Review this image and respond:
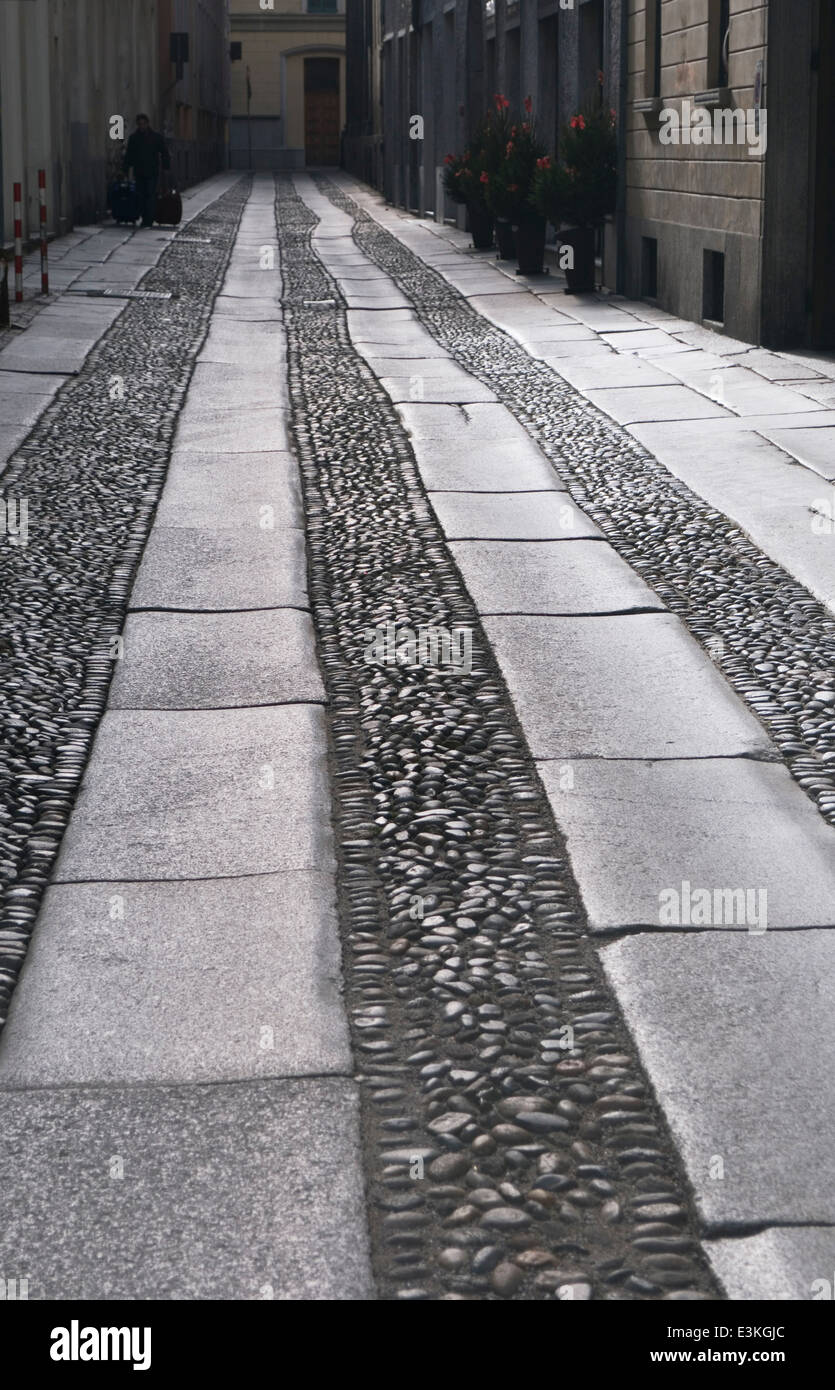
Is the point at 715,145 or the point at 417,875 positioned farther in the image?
the point at 715,145

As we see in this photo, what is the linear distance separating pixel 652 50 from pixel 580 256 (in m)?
1.84

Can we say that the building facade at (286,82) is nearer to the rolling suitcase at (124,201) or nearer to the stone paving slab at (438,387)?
the rolling suitcase at (124,201)

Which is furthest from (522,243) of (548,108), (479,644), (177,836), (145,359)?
(177,836)

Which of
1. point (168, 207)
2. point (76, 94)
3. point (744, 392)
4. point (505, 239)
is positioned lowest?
point (744, 392)

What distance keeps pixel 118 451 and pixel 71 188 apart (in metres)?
16.1

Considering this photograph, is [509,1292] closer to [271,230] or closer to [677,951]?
[677,951]

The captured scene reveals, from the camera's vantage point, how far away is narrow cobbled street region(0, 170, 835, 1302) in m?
2.31

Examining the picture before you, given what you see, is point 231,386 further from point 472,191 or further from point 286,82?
point 286,82

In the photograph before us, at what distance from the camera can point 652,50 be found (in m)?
14.1

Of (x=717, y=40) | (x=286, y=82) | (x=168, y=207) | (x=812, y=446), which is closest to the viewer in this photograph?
(x=812, y=446)

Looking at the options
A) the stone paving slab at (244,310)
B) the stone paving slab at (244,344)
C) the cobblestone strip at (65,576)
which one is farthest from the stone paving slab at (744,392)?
the stone paving slab at (244,310)

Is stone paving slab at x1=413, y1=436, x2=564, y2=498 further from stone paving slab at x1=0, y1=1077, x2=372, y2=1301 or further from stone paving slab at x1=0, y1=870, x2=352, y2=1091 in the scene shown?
stone paving slab at x1=0, y1=1077, x2=372, y2=1301

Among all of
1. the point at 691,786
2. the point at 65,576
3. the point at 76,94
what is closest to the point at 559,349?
the point at 65,576

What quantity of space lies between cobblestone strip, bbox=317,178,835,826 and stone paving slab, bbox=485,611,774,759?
9 centimetres
